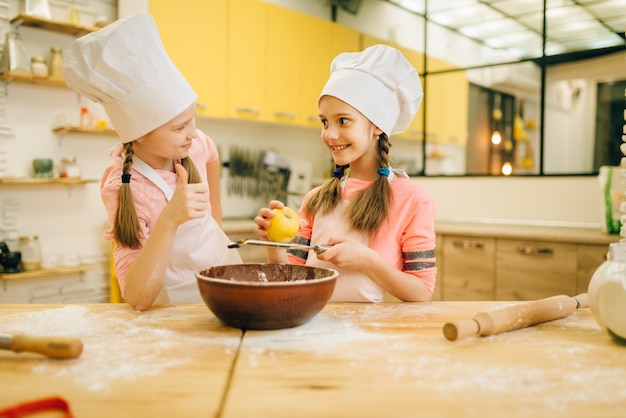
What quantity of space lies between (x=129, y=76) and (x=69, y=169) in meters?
1.96

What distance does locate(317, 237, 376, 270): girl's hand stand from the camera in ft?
3.77

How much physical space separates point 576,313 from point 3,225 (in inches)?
116

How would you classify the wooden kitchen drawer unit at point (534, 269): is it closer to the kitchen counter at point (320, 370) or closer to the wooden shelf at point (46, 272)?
the kitchen counter at point (320, 370)

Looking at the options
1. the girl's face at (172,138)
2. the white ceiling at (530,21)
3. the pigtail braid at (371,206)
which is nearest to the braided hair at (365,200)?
the pigtail braid at (371,206)

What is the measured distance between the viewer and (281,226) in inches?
48.4

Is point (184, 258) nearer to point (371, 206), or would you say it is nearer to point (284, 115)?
point (371, 206)

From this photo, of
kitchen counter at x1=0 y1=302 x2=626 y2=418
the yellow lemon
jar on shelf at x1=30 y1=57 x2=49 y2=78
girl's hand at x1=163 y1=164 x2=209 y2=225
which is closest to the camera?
kitchen counter at x1=0 y1=302 x2=626 y2=418

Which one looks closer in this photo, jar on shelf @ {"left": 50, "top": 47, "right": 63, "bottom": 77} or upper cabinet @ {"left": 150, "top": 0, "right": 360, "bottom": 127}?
jar on shelf @ {"left": 50, "top": 47, "right": 63, "bottom": 77}

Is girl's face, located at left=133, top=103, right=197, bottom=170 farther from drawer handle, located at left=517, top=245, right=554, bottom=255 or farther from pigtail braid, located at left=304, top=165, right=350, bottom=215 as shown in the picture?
drawer handle, located at left=517, top=245, right=554, bottom=255

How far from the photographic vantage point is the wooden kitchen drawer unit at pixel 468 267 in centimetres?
305

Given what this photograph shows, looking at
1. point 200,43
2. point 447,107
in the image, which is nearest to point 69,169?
point 200,43

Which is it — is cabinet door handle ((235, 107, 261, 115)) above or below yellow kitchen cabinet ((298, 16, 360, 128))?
below

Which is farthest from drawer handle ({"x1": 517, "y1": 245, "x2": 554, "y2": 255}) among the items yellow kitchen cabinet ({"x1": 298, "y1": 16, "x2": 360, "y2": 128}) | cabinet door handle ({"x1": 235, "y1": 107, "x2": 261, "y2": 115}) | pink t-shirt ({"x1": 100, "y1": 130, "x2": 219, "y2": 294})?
pink t-shirt ({"x1": 100, "y1": 130, "x2": 219, "y2": 294})

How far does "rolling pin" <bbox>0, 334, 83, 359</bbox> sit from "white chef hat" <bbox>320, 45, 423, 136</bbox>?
0.95 meters
